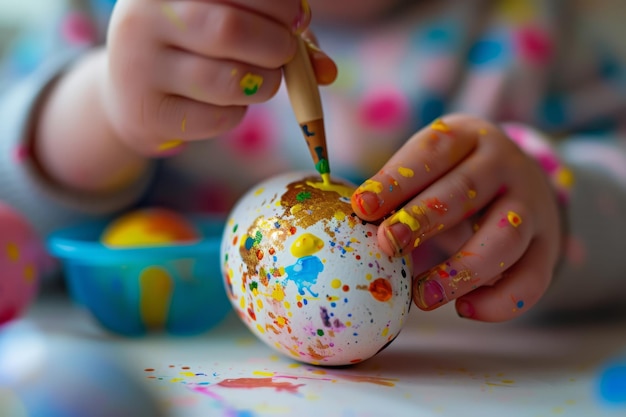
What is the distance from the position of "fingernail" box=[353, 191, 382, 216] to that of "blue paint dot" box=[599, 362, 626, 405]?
9.8 inches

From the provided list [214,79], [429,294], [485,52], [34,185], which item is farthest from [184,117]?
[485,52]

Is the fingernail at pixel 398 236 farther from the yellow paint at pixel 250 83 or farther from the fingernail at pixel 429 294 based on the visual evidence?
the yellow paint at pixel 250 83

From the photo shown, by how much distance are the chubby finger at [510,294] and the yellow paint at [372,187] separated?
0.50 feet

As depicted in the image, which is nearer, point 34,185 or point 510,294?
point 510,294

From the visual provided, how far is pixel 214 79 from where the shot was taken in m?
0.54

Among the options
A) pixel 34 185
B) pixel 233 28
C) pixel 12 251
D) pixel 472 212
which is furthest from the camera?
pixel 34 185

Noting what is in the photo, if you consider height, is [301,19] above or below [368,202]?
above

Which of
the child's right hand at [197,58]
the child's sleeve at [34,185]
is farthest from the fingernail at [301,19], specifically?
the child's sleeve at [34,185]

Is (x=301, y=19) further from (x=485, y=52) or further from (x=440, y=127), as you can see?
(x=485, y=52)

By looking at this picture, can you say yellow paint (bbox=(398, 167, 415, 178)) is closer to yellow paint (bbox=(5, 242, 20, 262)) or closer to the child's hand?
the child's hand

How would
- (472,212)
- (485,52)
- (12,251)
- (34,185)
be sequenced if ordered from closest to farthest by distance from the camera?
(472,212)
(12,251)
(34,185)
(485,52)

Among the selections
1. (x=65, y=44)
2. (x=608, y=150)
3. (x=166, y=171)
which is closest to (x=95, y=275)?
(x=166, y=171)

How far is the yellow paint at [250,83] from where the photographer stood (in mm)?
546

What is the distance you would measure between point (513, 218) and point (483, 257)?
0.06 meters
